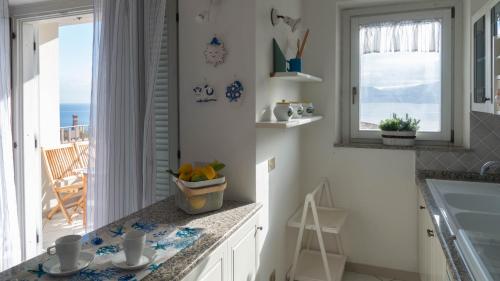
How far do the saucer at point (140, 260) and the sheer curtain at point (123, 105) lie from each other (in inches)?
35.3

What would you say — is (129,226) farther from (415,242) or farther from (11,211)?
(415,242)

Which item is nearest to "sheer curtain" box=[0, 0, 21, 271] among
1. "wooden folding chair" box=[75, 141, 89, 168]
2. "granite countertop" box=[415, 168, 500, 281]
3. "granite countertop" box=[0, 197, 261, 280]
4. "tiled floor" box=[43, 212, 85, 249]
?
"tiled floor" box=[43, 212, 85, 249]

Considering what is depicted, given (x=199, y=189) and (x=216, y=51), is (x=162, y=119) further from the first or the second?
(x=199, y=189)

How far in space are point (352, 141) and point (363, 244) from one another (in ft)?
2.74

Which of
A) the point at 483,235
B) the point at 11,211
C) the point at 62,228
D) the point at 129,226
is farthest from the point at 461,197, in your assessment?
the point at 62,228

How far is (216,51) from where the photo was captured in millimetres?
2119

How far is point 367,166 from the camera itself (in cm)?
293

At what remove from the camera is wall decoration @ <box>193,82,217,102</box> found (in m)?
2.16

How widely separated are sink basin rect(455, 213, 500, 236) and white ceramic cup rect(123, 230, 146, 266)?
151 cm

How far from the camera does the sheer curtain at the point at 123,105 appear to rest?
220 centimetres

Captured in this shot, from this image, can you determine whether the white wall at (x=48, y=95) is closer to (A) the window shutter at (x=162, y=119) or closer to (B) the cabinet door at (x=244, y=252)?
(A) the window shutter at (x=162, y=119)

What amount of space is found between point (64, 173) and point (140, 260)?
3.53m

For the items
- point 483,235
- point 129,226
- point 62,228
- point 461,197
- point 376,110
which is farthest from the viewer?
point 62,228

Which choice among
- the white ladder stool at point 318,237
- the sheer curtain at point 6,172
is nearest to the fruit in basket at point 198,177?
the white ladder stool at point 318,237
